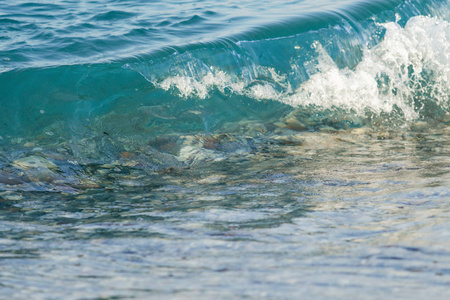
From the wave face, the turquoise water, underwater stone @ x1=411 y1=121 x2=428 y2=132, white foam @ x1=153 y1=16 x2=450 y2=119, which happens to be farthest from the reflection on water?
white foam @ x1=153 y1=16 x2=450 y2=119

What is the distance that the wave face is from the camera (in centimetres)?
562

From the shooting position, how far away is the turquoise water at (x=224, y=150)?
6.74ft

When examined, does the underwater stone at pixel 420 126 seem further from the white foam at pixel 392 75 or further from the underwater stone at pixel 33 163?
the underwater stone at pixel 33 163

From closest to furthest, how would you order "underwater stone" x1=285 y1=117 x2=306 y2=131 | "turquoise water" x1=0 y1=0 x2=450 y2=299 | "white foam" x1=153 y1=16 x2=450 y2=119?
"turquoise water" x1=0 y1=0 x2=450 y2=299 → "underwater stone" x1=285 y1=117 x2=306 y2=131 → "white foam" x1=153 y1=16 x2=450 y2=119

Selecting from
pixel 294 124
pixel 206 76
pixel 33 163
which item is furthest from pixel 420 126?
pixel 33 163

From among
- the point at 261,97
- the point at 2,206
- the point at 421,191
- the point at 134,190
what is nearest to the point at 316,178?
the point at 421,191

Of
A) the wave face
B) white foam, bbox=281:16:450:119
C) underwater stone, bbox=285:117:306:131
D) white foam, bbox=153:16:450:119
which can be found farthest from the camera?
white foam, bbox=281:16:450:119

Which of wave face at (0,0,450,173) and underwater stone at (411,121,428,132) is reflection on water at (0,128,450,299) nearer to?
wave face at (0,0,450,173)

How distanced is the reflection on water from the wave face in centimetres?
111

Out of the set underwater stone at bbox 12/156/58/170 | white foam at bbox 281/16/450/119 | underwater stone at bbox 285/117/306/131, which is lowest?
underwater stone at bbox 285/117/306/131

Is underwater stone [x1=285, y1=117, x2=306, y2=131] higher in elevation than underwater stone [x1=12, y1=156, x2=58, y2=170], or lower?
lower

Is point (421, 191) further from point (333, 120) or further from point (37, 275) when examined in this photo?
point (333, 120)

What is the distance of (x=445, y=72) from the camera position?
733 centimetres

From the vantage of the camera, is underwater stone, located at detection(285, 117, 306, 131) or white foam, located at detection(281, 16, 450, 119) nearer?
underwater stone, located at detection(285, 117, 306, 131)
